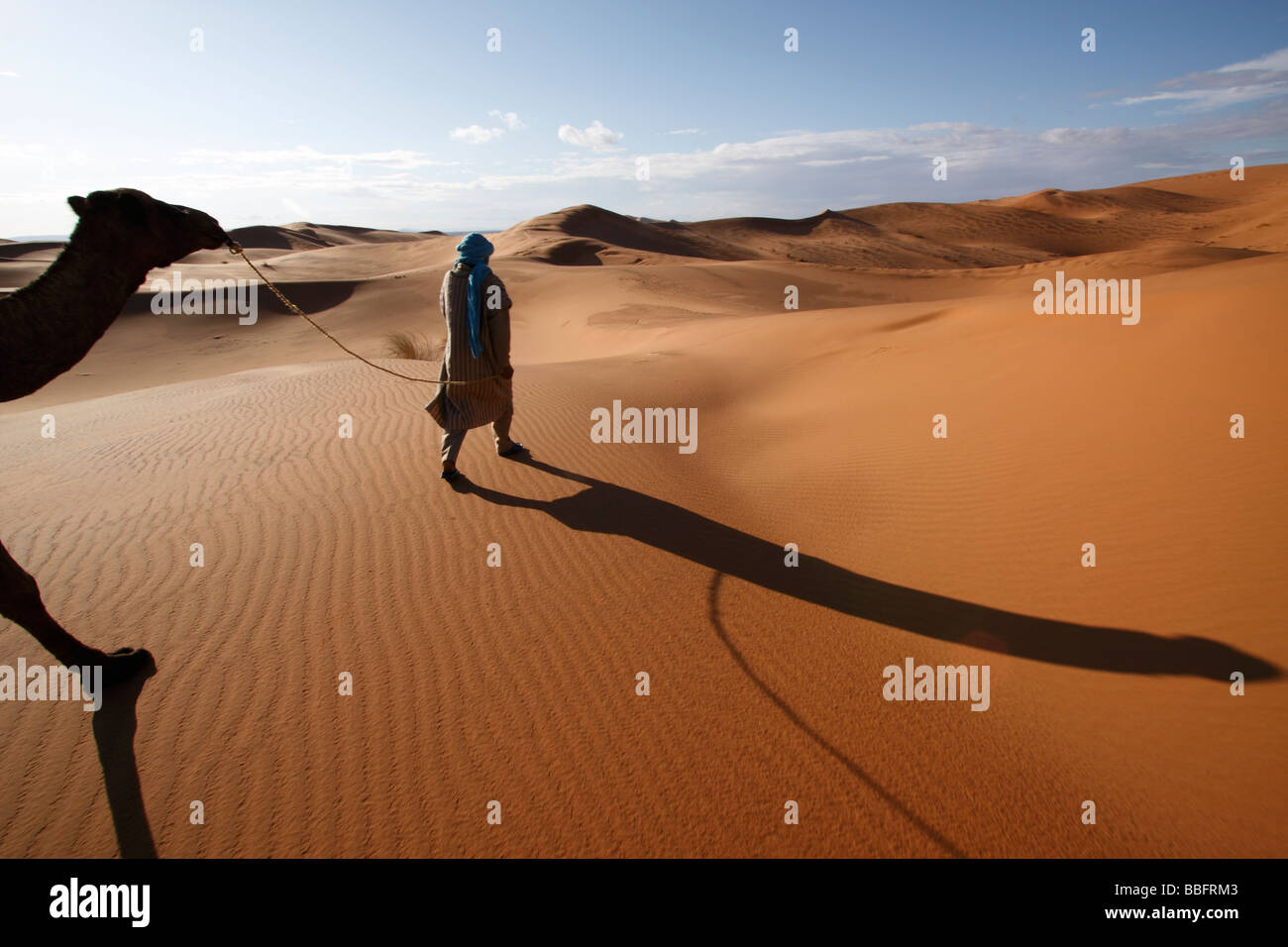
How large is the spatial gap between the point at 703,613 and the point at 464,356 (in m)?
3.31

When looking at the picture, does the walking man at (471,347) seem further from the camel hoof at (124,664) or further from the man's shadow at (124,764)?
the man's shadow at (124,764)

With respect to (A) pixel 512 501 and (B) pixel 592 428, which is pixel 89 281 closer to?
(A) pixel 512 501

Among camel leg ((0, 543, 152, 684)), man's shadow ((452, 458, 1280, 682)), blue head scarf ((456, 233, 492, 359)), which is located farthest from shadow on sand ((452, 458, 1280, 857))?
camel leg ((0, 543, 152, 684))

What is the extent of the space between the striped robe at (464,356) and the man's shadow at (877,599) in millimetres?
602

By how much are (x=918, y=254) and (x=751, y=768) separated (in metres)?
46.6

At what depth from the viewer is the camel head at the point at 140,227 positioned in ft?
9.25

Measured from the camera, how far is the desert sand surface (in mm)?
2443

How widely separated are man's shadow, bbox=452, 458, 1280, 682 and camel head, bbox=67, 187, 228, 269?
2.68 metres

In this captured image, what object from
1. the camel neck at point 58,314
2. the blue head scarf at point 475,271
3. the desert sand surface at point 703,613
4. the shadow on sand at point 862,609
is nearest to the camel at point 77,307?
the camel neck at point 58,314

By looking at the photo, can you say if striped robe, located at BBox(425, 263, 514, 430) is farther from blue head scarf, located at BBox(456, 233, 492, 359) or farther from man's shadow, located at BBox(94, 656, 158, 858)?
man's shadow, located at BBox(94, 656, 158, 858)

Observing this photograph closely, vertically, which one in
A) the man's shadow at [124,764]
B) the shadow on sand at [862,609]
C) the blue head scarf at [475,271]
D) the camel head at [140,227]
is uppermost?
the blue head scarf at [475,271]

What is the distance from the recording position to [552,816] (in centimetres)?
244

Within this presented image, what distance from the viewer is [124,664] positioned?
10.1 feet

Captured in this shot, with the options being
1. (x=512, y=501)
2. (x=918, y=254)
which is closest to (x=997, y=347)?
(x=512, y=501)
